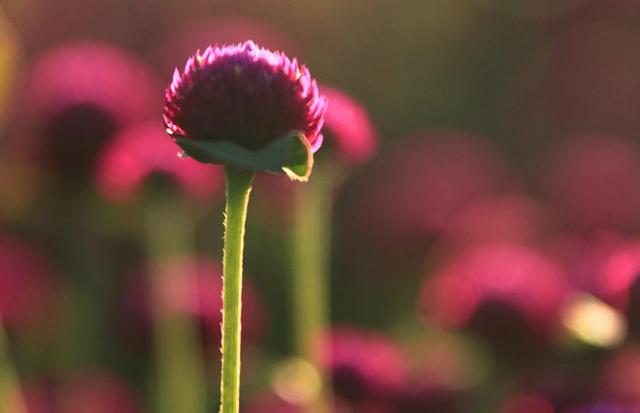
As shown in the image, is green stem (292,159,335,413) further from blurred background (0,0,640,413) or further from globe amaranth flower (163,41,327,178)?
globe amaranth flower (163,41,327,178)

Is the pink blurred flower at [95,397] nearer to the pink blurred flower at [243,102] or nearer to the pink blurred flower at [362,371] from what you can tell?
the pink blurred flower at [362,371]

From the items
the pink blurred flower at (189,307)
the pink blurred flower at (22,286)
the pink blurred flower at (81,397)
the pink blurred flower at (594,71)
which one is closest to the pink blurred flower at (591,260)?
the pink blurred flower at (189,307)

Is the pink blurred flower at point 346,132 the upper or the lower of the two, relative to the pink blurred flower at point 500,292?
lower

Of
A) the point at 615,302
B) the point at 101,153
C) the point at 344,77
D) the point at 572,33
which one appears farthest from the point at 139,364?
the point at 572,33

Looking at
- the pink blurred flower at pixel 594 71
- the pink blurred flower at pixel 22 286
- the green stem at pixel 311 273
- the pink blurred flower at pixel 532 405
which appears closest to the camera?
the pink blurred flower at pixel 532 405

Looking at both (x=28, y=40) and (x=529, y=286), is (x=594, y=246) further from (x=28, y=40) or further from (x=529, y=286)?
(x=28, y=40)

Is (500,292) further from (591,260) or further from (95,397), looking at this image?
(95,397)
